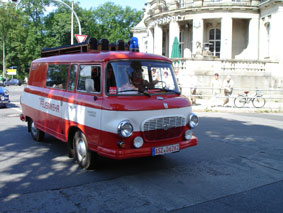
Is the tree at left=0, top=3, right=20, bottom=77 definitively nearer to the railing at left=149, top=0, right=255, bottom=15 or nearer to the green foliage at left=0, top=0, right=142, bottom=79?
the green foliage at left=0, top=0, right=142, bottom=79

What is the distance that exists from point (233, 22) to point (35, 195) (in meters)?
33.9

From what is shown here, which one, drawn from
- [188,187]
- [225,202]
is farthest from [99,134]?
[225,202]

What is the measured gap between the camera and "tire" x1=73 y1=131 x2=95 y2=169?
6.15m

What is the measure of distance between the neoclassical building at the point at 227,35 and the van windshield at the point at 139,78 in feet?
66.2

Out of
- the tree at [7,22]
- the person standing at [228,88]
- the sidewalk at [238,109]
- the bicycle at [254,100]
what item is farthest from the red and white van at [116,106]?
the tree at [7,22]

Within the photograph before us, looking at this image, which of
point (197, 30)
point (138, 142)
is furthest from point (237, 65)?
point (138, 142)

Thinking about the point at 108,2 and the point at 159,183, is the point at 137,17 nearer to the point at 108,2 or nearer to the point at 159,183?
the point at 108,2

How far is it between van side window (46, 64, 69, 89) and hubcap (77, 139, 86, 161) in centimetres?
143

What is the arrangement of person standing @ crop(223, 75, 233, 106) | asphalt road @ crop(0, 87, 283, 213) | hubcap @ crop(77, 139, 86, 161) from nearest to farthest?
asphalt road @ crop(0, 87, 283, 213), hubcap @ crop(77, 139, 86, 161), person standing @ crop(223, 75, 233, 106)

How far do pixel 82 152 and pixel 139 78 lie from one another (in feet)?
6.10

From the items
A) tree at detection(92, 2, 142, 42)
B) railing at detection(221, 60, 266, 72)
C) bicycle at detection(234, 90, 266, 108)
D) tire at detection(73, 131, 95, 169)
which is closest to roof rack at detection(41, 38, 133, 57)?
tire at detection(73, 131, 95, 169)

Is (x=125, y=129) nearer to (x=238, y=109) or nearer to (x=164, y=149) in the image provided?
(x=164, y=149)

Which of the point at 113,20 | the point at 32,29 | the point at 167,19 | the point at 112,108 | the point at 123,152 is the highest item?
the point at 113,20

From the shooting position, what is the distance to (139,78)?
243 inches
